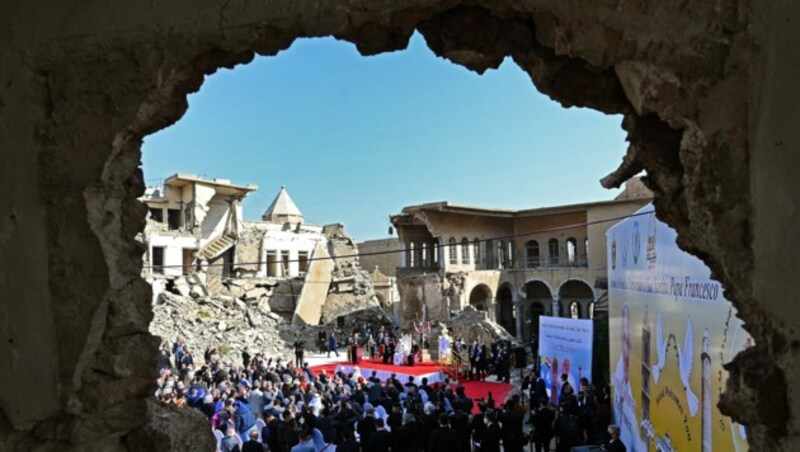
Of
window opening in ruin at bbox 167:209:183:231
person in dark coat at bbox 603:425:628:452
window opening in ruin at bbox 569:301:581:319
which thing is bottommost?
window opening in ruin at bbox 569:301:581:319

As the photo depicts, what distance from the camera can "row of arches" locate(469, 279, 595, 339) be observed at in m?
32.0

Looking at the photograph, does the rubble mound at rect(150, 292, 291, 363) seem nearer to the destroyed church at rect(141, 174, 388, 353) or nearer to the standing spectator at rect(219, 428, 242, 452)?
the destroyed church at rect(141, 174, 388, 353)

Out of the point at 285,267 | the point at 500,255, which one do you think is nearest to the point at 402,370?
the point at 500,255

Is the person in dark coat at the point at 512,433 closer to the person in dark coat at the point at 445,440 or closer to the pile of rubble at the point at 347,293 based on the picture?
the person in dark coat at the point at 445,440

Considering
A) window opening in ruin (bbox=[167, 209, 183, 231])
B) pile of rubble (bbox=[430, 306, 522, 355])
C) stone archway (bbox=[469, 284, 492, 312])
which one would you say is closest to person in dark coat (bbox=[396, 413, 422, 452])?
pile of rubble (bbox=[430, 306, 522, 355])

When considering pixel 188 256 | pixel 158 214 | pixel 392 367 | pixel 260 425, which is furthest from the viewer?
pixel 158 214

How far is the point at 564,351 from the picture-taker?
13438mm

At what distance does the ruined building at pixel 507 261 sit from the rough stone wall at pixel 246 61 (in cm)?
2543

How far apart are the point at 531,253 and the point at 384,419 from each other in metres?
Answer: 24.2

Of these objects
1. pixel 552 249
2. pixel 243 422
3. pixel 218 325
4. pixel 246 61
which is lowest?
pixel 218 325

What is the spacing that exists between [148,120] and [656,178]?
10.8 ft

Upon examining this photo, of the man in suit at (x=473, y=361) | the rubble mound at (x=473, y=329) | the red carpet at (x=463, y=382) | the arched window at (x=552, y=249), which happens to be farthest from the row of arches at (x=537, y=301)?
the man in suit at (x=473, y=361)

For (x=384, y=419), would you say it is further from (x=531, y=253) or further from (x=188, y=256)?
(x=188, y=256)

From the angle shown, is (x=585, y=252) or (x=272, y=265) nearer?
(x=585, y=252)
